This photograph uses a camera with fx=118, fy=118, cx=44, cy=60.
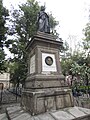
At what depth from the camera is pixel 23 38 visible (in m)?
15.2

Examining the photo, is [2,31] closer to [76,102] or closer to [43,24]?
[43,24]

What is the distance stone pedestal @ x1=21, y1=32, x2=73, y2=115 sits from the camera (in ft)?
14.8

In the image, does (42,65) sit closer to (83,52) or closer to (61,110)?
(61,110)

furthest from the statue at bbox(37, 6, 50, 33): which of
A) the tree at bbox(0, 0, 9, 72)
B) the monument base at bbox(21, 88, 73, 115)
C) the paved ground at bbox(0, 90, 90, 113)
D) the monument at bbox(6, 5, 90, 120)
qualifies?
the tree at bbox(0, 0, 9, 72)

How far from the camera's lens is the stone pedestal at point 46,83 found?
4.50 meters

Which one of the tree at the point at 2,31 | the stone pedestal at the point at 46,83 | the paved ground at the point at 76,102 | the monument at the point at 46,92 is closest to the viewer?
the monument at the point at 46,92

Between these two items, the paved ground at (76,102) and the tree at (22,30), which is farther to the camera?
the tree at (22,30)

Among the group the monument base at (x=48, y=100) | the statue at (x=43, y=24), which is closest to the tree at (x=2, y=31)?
the statue at (x=43, y=24)

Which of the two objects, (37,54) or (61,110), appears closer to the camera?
(61,110)

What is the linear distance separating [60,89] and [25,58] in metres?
9.64

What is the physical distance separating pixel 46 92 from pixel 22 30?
40.8ft

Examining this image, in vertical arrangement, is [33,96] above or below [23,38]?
below

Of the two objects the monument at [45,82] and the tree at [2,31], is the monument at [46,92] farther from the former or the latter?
the tree at [2,31]

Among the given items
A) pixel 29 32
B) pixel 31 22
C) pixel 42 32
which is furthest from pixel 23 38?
pixel 42 32
